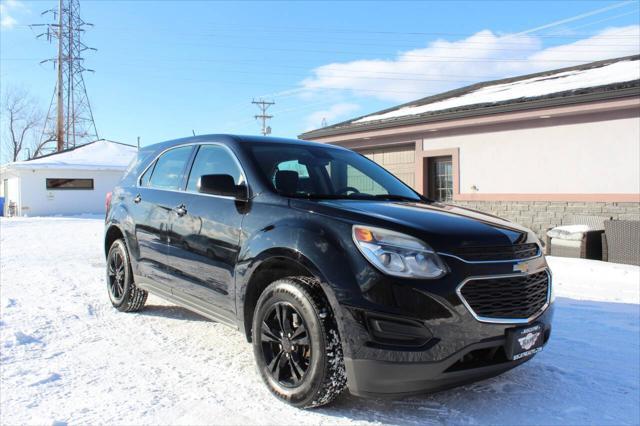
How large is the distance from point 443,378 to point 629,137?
922 cm

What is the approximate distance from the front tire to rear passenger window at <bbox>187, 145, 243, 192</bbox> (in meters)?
1.13

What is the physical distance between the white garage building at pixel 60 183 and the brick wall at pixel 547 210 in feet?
74.2

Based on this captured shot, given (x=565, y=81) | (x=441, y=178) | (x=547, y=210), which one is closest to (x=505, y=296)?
(x=547, y=210)

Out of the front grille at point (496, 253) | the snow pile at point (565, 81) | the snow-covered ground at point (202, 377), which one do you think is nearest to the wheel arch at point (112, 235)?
the snow-covered ground at point (202, 377)

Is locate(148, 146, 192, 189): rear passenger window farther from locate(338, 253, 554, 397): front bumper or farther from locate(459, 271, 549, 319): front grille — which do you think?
locate(459, 271, 549, 319): front grille

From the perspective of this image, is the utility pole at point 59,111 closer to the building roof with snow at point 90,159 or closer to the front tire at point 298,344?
the building roof with snow at point 90,159

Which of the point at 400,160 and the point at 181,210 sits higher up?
the point at 400,160

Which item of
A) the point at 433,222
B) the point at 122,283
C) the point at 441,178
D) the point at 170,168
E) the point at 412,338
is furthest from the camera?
the point at 441,178

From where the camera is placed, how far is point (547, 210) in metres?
11.2

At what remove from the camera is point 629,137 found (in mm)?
9789

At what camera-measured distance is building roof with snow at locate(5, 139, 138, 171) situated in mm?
27359

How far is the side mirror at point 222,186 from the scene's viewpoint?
3.56m

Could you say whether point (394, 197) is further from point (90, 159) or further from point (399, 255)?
point (90, 159)

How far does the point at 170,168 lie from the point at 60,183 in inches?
1057
